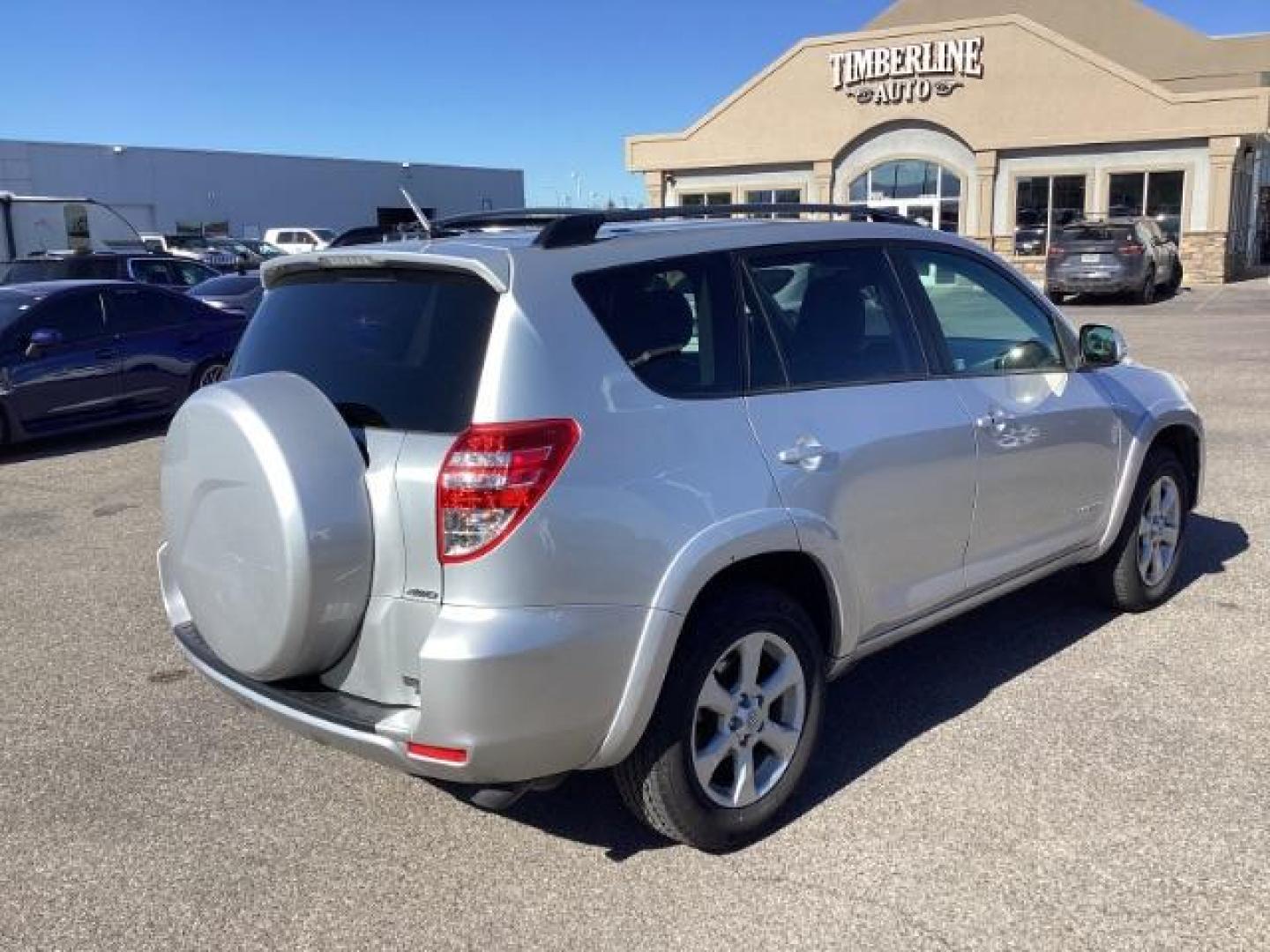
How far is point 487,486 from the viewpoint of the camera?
2.78 metres

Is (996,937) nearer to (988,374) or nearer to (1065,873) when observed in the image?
(1065,873)

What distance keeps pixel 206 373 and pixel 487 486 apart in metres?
9.78

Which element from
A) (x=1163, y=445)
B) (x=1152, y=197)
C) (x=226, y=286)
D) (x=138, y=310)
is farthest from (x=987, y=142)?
(x=1163, y=445)

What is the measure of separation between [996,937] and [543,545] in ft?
4.90

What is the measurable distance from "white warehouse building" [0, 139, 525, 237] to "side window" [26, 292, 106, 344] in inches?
1126

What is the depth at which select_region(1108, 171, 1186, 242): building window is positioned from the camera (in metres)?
29.6

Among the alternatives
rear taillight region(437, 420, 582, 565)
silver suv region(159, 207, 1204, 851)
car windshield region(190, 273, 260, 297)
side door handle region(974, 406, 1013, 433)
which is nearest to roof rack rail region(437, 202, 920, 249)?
silver suv region(159, 207, 1204, 851)

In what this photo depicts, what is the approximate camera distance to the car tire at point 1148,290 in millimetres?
24734

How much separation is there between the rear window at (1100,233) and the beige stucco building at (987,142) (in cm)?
592

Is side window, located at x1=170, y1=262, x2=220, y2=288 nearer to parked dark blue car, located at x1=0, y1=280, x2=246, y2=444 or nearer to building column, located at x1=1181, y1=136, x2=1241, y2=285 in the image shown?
parked dark blue car, located at x1=0, y1=280, x2=246, y2=444

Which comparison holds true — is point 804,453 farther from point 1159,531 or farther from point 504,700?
point 1159,531

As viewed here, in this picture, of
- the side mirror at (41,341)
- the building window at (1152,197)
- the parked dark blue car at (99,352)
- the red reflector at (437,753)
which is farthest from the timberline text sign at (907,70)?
the red reflector at (437,753)

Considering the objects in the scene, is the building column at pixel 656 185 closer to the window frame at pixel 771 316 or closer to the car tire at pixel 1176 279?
the car tire at pixel 1176 279

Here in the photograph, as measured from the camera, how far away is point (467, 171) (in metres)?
57.4
